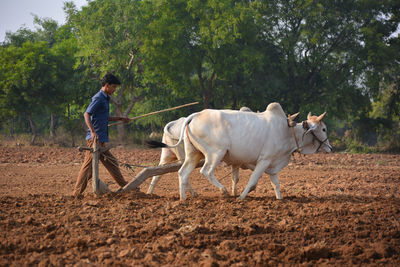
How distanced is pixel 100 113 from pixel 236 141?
209 centimetres

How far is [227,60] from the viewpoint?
21047 millimetres

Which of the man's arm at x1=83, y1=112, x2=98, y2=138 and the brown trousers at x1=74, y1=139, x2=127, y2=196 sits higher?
the man's arm at x1=83, y1=112, x2=98, y2=138

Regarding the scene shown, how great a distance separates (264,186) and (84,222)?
5137mm

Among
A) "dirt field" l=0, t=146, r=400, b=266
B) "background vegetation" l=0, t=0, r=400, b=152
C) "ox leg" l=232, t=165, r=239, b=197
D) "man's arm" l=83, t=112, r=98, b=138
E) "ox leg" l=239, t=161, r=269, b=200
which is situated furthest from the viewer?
"background vegetation" l=0, t=0, r=400, b=152

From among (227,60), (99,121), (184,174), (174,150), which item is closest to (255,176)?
(184,174)

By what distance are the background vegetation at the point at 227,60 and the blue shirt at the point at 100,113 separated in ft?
43.2

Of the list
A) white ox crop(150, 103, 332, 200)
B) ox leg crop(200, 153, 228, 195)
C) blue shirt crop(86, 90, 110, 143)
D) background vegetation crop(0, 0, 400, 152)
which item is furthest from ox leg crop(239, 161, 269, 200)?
background vegetation crop(0, 0, 400, 152)

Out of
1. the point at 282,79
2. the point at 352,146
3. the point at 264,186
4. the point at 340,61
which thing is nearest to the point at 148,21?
the point at 282,79

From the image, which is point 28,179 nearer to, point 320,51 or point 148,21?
point 148,21

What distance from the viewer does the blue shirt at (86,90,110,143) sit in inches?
275

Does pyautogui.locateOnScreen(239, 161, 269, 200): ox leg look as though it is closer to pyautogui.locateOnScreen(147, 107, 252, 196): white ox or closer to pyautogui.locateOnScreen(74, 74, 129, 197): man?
pyautogui.locateOnScreen(147, 107, 252, 196): white ox

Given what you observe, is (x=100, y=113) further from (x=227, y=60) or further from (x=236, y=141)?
(x=227, y=60)

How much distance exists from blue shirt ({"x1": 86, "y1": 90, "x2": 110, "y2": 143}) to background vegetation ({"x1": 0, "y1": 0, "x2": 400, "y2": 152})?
13.2m

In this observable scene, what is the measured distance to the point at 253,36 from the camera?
2227cm
